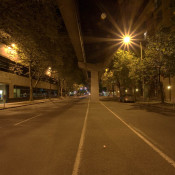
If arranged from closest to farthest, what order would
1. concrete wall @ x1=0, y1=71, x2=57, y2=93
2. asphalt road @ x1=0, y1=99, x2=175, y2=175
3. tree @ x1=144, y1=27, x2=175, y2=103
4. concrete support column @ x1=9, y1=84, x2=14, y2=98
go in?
1. asphalt road @ x1=0, y1=99, x2=175, y2=175
2. tree @ x1=144, y1=27, x2=175, y2=103
3. concrete wall @ x1=0, y1=71, x2=57, y2=93
4. concrete support column @ x1=9, y1=84, x2=14, y2=98

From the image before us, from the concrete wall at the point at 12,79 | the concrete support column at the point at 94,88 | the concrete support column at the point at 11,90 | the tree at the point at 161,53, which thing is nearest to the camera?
the tree at the point at 161,53

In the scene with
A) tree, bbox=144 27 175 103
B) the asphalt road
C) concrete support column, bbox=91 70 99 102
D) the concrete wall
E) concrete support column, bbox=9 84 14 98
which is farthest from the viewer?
concrete support column, bbox=91 70 99 102

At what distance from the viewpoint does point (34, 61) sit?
105 feet

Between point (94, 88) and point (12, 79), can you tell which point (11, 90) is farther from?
point (94, 88)

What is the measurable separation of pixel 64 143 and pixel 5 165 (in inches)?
86.7

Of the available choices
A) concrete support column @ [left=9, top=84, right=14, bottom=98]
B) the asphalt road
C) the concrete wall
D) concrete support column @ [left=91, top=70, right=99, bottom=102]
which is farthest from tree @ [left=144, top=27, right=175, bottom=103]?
concrete support column @ [left=9, top=84, right=14, bottom=98]

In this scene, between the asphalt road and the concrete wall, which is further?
the concrete wall

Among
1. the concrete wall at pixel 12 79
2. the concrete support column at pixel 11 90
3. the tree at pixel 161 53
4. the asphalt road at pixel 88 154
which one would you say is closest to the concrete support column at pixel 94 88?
the concrete wall at pixel 12 79

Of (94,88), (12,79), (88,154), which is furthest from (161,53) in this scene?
(12,79)

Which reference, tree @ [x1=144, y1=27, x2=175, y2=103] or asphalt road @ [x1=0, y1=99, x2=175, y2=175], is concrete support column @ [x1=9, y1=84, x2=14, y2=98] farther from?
asphalt road @ [x1=0, y1=99, x2=175, y2=175]

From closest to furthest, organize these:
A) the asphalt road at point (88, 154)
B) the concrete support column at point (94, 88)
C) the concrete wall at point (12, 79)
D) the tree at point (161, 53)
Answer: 1. the asphalt road at point (88, 154)
2. the tree at point (161, 53)
3. the concrete wall at point (12, 79)
4. the concrete support column at point (94, 88)

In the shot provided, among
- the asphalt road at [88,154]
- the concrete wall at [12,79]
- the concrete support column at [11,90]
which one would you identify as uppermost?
the concrete wall at [12,79]

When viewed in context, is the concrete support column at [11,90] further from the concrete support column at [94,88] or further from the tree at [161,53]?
the tree at [161,53]

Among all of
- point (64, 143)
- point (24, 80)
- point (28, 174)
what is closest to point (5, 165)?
point (28, 174)
